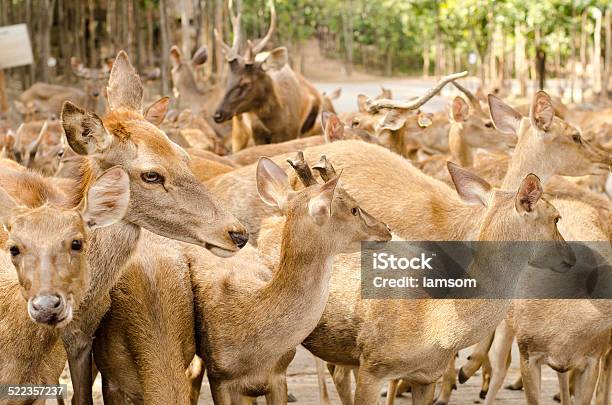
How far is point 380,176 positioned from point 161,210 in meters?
2.47

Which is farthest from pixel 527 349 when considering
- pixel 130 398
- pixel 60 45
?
pixel 60 45

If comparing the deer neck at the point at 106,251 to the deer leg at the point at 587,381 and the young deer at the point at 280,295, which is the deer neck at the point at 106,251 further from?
the deer leg at the point at 587,381

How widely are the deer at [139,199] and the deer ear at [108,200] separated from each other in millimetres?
275

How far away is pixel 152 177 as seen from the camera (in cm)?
555

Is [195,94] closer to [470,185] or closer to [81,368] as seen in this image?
[470,185]

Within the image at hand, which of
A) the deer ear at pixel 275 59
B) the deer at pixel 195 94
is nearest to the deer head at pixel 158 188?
the deer ear at pixel 275 59

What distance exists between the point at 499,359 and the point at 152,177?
313cm

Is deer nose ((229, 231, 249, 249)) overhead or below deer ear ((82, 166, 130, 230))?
below

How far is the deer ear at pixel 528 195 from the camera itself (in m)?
6.02

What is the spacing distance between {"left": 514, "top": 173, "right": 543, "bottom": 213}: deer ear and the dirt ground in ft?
8.23

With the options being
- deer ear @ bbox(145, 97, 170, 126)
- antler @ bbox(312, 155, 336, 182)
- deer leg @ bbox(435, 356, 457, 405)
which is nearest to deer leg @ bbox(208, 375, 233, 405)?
antler @ bbox(312, 155, 336, 182)

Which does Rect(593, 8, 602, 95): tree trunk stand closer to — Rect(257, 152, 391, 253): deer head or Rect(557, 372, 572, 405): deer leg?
Rect(557, 372, 572, 405): deer leg

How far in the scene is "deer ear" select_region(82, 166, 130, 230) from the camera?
516cm

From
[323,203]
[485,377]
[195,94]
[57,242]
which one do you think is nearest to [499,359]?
[485,377]
